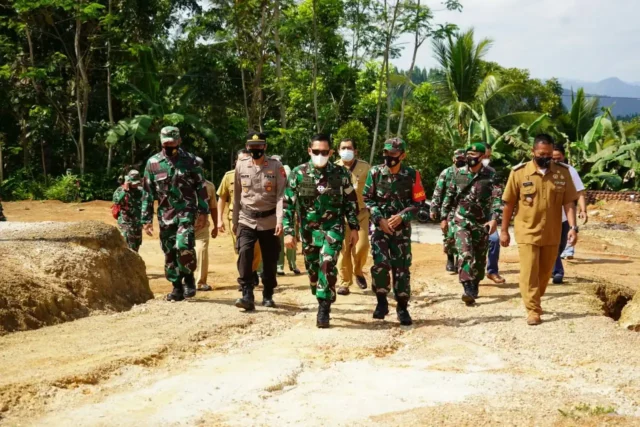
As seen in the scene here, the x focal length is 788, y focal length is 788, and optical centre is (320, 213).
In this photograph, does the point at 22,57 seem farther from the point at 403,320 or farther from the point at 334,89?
the point at 403,320

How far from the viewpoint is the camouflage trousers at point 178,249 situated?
8.34 meters

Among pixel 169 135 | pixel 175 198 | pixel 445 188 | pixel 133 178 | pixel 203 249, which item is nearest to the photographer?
pixel 169 135

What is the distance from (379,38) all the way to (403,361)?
1681 cm

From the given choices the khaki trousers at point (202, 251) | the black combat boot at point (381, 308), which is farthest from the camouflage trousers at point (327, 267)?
the khaki trousers at point (202, 251)

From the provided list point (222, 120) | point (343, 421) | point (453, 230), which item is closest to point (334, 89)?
point (222, 120)

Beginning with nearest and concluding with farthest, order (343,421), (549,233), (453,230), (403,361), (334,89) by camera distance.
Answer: (343,421)
(403,361)
(549,233)
(453,230)
(334,89)

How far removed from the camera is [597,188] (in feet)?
79.5

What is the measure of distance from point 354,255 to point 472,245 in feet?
5.14

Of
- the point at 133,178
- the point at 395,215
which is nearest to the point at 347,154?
the point at 395,215

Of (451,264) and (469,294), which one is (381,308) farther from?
(451,264)

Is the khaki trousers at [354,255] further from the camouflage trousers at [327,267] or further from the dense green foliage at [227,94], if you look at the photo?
the dense green foliage at [227,94]

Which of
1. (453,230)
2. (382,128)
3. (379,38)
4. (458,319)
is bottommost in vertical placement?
(458,319)

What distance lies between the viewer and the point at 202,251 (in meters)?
9.83

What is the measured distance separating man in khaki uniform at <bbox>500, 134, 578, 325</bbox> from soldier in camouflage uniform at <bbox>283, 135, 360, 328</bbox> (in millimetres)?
1599
